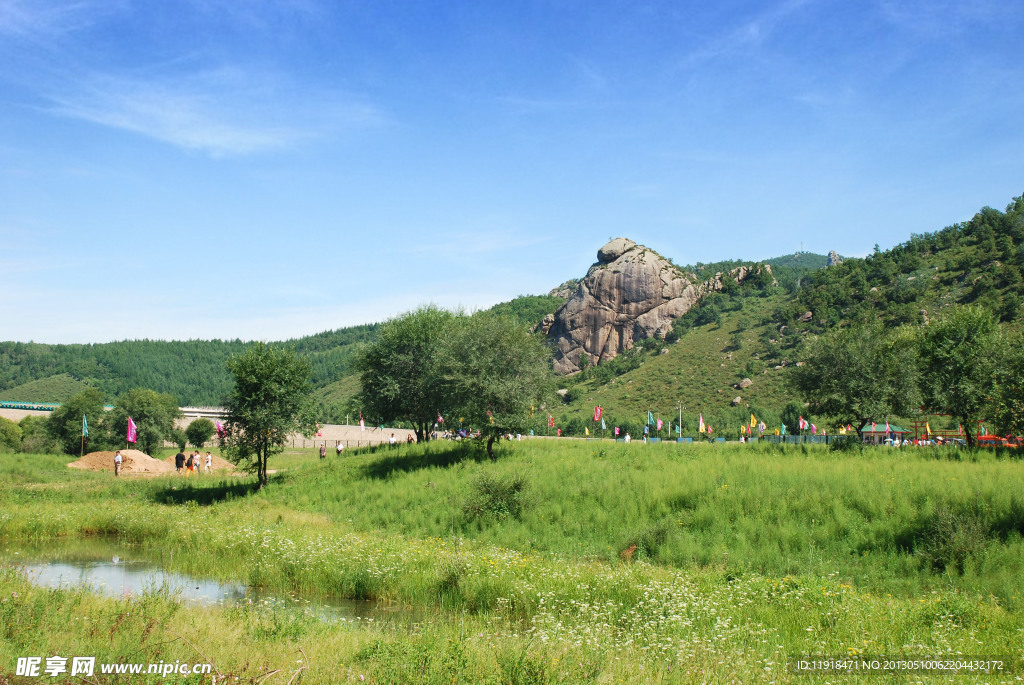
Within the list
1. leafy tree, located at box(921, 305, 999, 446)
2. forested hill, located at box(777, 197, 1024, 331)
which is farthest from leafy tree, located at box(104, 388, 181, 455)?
forested hill, located at box(777, 197, 1024, 331)

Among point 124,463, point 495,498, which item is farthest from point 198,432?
point 495,498

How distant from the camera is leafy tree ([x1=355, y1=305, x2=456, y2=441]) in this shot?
45.1m

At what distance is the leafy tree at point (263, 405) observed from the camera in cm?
3494

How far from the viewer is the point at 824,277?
111 metres

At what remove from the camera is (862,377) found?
36344 millimetres

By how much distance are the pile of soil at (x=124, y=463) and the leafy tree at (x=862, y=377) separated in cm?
4577

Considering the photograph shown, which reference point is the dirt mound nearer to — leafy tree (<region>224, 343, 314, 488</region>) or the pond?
leafy tree (<region>224, 343, 314, 488</region>)

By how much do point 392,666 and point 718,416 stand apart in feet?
259

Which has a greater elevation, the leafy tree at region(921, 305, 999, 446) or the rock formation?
the rock formation

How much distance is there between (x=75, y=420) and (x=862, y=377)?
221 ft

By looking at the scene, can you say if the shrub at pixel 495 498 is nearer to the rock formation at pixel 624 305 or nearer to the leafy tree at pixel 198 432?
the leafy tree at pixel 198 432

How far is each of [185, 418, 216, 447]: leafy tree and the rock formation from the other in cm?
8411

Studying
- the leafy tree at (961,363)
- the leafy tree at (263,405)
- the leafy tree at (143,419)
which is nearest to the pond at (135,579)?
the leafy tree at (263,405)

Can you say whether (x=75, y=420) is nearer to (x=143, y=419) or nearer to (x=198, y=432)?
(x=143, y=419)
